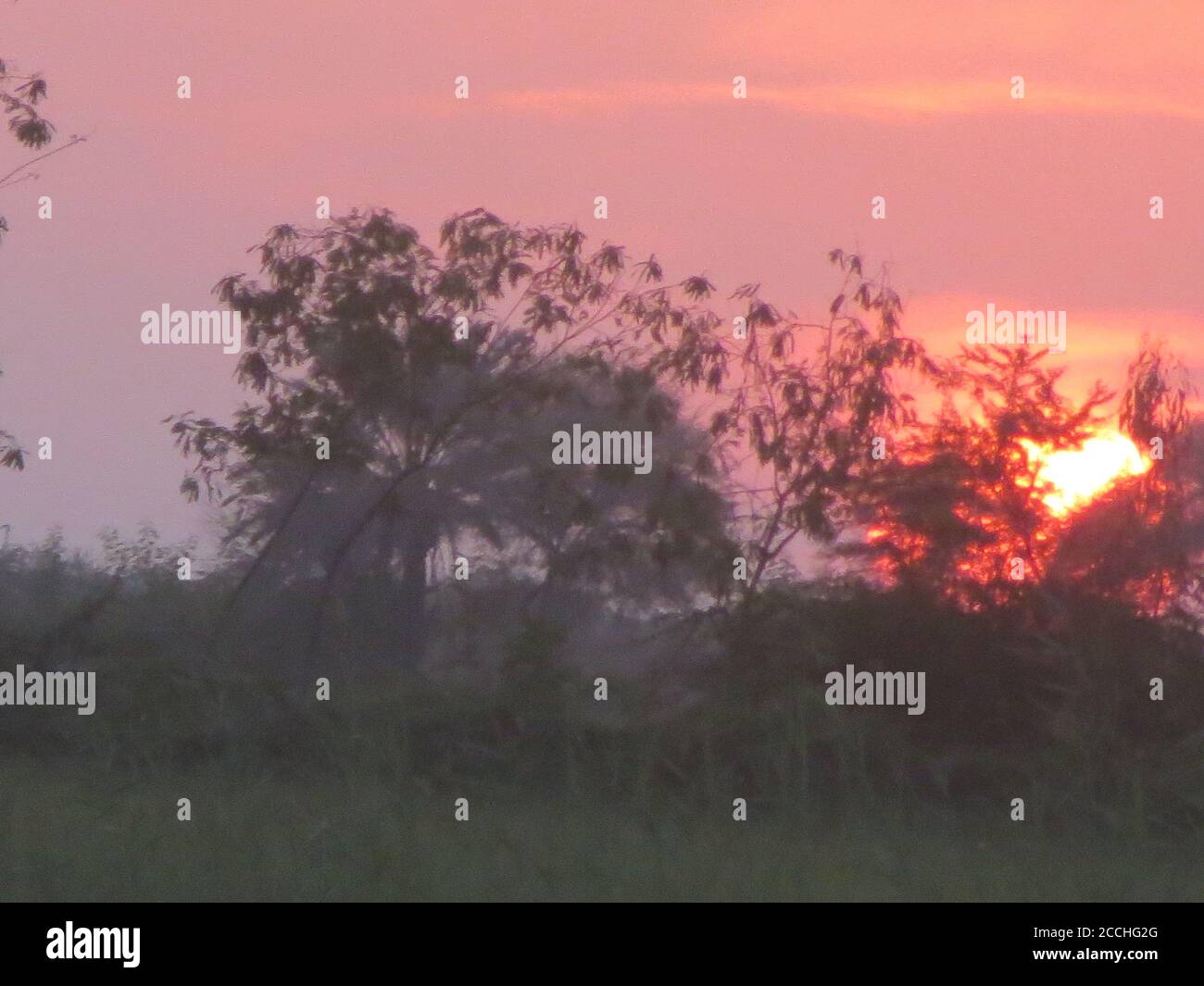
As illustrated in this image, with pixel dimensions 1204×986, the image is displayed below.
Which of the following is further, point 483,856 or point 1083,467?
point 1083,467

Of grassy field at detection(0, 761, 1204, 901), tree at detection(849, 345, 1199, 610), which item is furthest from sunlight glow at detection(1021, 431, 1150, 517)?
grassy field at detection(0, 761, 1204, 901)

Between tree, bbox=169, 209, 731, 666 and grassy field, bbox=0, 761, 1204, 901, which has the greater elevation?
tree, bbox=169, 209, 731, 666

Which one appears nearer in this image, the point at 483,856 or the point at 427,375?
the point at 483,856

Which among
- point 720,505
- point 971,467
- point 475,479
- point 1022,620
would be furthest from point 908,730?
point 475,479

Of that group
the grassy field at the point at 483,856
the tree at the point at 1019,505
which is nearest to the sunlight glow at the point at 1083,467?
the tree at the point at 1019,505

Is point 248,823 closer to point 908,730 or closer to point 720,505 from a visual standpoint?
point 908,730

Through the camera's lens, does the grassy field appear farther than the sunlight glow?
No

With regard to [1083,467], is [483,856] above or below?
below

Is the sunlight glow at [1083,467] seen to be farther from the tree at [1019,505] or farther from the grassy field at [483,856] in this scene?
the grassy field at [483,856]

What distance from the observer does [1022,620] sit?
612 inches

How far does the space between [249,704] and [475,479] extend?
15.9 metres

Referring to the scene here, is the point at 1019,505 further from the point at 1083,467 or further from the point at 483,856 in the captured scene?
the point at 483,856

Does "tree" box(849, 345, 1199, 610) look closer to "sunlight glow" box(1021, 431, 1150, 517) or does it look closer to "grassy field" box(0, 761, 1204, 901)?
"sunlight glow" box(1021, 431, 1150, 517)

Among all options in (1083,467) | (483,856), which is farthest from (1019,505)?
(483,856)
